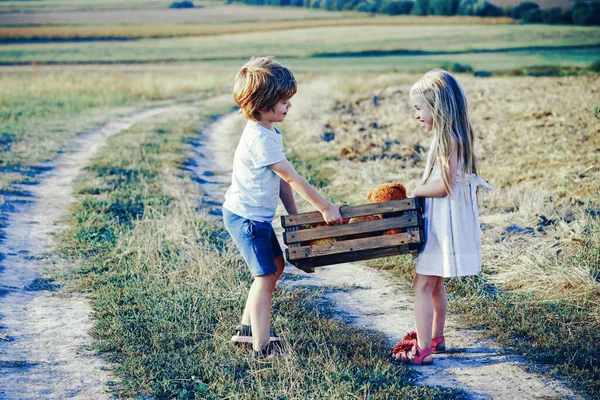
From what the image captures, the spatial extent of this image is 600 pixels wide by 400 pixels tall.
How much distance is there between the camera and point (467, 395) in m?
3.84

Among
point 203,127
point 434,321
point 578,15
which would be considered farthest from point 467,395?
point 578,15

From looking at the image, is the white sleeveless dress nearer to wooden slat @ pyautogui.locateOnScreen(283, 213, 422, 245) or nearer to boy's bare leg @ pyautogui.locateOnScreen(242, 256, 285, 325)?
wooden slat @ pyautogui.locateOnScreen(283, 213, 422, 245)

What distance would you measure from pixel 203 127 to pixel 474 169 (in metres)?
14.0

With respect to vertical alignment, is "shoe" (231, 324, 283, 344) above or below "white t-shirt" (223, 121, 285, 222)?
below

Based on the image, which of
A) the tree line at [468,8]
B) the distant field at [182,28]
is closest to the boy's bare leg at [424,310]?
the tree line at [468,8]

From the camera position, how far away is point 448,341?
184 inches

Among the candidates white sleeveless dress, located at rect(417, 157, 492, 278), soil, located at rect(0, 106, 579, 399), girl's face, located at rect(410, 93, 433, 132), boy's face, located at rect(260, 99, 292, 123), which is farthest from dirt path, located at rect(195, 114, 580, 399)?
boy's face, located at rect(260, 99, 292, 123)

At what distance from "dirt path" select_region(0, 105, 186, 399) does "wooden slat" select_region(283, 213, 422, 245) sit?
1.52 meters

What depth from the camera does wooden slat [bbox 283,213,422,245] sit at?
4.06 meters

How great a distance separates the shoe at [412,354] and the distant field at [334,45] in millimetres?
35391

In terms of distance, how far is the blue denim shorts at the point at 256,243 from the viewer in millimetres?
4078

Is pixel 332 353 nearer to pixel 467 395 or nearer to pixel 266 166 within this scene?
pixel 467 395

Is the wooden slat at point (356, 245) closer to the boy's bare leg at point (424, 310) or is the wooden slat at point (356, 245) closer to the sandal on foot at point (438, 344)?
the boy's bare leg at point (424, 310)

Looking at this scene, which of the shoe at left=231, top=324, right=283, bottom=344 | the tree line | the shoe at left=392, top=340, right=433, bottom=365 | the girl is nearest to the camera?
the girl
